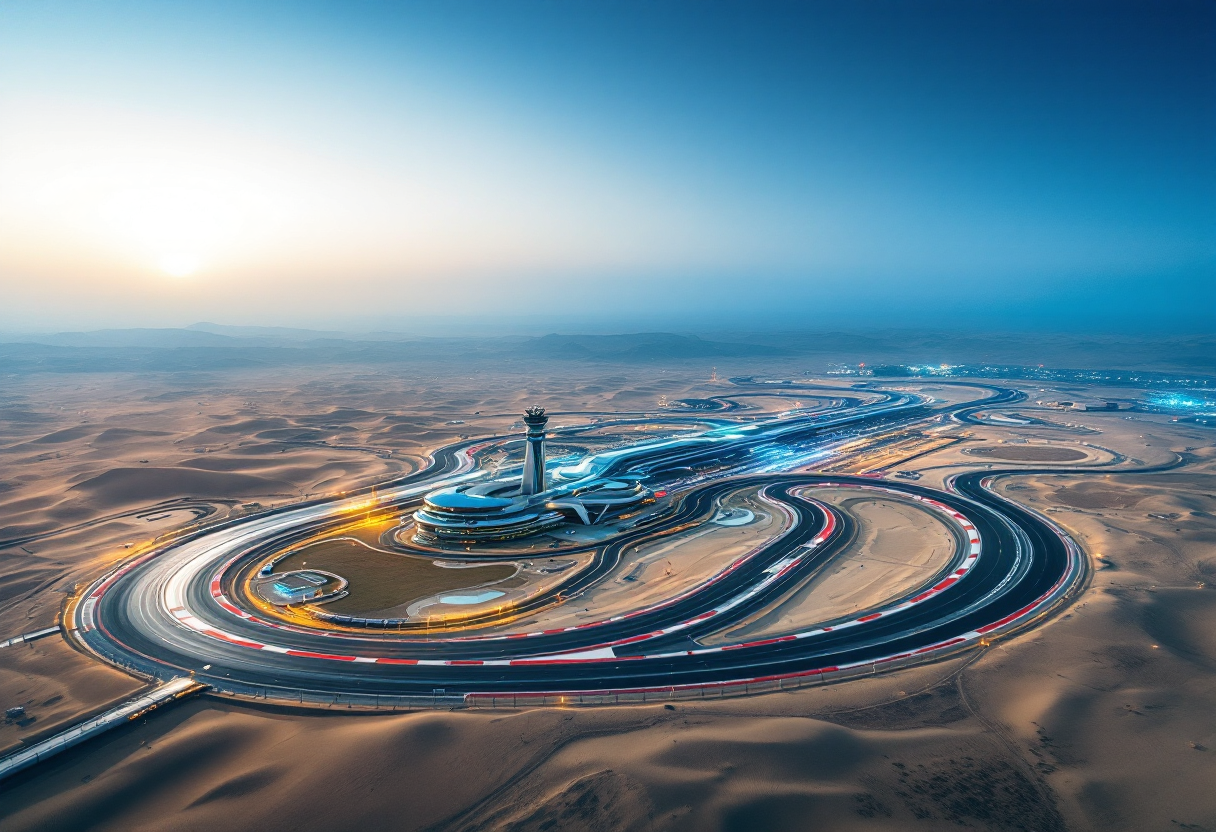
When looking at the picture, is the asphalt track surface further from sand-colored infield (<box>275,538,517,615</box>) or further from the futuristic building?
the futuristic building

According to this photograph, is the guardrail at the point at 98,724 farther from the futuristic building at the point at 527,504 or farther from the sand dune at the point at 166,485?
the sand dune at the point at 166,485

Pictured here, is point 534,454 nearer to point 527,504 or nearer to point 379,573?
point 527,504

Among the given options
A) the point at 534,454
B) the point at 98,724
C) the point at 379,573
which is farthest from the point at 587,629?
the point at 534,454

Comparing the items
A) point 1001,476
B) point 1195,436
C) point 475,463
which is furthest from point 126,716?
point 1195,436

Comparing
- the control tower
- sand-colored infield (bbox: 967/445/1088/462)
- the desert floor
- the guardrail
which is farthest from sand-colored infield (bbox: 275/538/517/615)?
Result: sand-colored infield (bbox: 967/445/1088/462)

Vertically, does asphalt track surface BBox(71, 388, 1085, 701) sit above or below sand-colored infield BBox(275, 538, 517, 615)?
above

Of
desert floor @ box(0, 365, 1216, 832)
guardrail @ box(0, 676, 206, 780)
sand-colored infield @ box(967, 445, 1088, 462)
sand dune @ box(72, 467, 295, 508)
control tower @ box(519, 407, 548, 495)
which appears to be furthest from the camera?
sand-colored infield @ box(967, 445, 1088, 462)

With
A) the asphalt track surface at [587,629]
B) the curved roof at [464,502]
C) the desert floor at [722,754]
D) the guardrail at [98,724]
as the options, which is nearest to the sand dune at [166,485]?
the asphalt track surface at [587,629]
